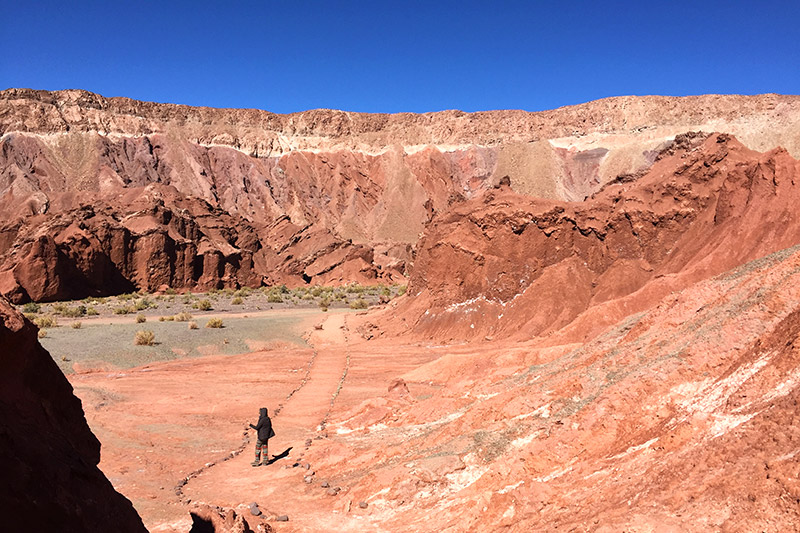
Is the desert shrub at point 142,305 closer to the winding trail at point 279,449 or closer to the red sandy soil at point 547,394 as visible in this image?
the red sandy soil at point 547,394

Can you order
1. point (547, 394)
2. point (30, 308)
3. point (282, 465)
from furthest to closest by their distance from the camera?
point (30, 308) → point (282, 465) → point (547, 394)

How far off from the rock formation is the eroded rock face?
6318 centimetres

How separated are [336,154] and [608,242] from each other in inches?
3304

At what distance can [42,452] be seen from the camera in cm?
436

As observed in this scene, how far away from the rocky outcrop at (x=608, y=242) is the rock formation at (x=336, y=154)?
43.0m

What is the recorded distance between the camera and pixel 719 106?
94062 mm

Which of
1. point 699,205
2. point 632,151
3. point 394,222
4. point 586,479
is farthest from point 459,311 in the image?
point 632,151

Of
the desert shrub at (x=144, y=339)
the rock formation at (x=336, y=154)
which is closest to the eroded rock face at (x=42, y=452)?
the desert shrub at (x=144, y=339)

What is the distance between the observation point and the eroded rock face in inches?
149

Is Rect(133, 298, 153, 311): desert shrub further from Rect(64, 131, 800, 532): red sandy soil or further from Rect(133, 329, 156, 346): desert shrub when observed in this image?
Rect(64, 131, 800, 532): red sandy soil

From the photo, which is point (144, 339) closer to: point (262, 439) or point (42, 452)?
point (262, 439)

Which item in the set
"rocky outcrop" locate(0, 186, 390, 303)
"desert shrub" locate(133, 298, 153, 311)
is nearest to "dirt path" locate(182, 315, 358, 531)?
"desert shrub" locate(133, 298, 153, 311)

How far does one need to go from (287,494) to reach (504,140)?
9839cm

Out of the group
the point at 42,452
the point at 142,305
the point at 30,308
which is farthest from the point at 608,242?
the point at 30,308
